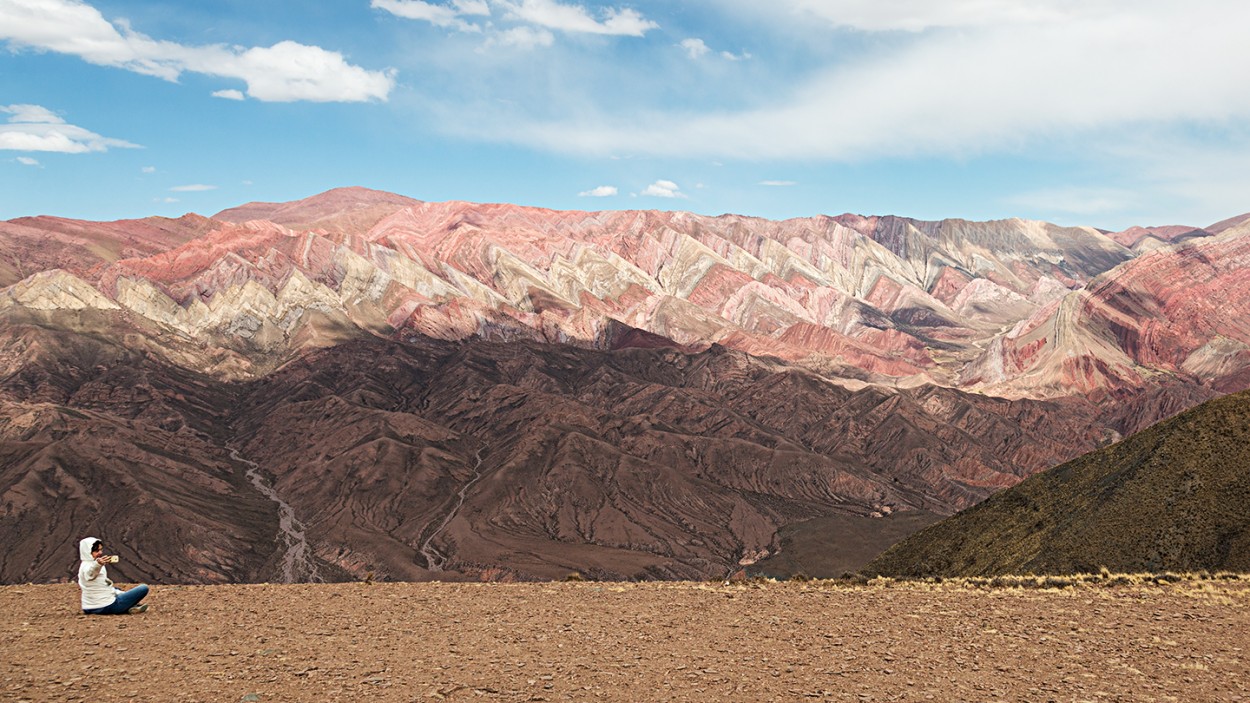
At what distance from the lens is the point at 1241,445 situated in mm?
38812

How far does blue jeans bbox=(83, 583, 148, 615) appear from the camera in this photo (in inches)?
798

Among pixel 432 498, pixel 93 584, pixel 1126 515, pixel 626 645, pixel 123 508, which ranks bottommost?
pixel 432 498

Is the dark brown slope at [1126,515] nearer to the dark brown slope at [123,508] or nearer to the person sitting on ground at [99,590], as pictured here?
the person sitting on ground at [99,590]

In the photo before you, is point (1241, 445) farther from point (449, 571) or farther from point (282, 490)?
point (282, 490)

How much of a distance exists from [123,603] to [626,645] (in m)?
11.8

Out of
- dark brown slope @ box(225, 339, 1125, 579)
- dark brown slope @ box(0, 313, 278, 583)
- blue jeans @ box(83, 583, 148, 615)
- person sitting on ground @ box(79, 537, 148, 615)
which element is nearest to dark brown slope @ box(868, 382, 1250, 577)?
blue jeans @ box(83, 583, 148, 615)

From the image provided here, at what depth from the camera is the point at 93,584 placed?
2012 cm

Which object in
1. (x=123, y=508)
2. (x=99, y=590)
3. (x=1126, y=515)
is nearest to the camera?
(x=99, y=590)

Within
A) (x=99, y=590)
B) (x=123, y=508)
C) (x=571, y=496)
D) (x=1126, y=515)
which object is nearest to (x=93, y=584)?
(x=99, y=590)

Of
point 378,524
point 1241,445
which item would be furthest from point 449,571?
point 1241,445

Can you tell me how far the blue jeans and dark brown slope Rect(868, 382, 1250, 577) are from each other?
3256 centimetres

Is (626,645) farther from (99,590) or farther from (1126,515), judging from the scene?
(1126,515)

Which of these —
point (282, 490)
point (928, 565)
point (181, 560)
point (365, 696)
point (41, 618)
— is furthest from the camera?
point (282, 490)

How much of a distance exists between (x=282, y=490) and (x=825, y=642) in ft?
568
